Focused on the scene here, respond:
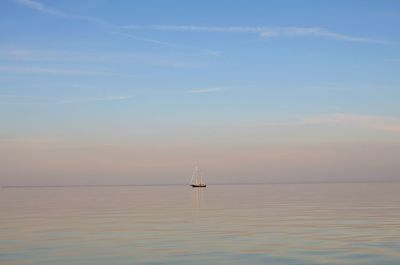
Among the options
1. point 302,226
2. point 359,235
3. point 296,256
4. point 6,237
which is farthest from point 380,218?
point 6,237

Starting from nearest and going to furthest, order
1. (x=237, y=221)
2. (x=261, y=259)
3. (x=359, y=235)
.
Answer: (x=261, y=259) < (x=359, y=235) < (x=237, y=221)

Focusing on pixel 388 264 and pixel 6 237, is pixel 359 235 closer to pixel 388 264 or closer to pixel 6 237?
pixel 388 264

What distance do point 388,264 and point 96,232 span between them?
25.9 metres

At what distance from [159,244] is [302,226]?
693 inches

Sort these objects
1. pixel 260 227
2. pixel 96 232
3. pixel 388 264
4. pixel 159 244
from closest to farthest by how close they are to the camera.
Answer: pixel 388 264, pixel 159 244, pixel 96 232, pixel 260 227

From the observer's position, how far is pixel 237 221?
57375 millimetres

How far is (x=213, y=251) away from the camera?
35.1m

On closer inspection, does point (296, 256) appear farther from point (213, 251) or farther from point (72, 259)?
Answer: point (72, 259)

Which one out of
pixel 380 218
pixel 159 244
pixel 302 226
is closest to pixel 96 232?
pixel 159 244

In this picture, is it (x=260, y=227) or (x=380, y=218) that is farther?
(x=380, y=218)

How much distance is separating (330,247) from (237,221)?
71.4ft

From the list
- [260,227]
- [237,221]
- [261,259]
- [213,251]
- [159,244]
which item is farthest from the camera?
[237,221]

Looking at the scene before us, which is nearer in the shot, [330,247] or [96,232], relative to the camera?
[330,247]

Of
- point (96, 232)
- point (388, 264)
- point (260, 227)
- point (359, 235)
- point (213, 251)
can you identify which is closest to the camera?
point (388, 264)
